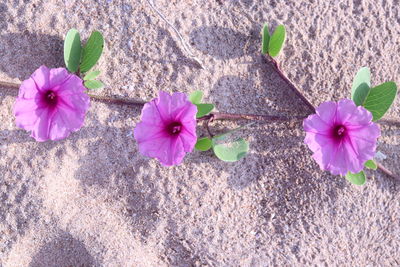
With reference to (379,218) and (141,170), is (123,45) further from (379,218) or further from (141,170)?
(379,218)

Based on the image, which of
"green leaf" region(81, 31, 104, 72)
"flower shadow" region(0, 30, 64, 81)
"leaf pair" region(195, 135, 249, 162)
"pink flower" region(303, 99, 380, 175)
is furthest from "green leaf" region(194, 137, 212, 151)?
"flower shadow" region(0, 30, 64, 81)

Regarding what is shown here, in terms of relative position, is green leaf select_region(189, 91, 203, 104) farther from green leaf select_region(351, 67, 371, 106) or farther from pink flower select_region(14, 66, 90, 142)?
green leaf select_region(351, 67, 371, 106)

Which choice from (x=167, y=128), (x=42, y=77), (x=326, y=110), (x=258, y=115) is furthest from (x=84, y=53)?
(x=326, y=110)

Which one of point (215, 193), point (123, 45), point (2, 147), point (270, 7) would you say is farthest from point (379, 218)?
point (2, 147)

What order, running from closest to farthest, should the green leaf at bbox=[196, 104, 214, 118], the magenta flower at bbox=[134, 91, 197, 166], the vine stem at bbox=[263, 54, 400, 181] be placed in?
1. the magenta flower at bbox=[134, 91, 197, 166]
2. the green leaf at bbox=[196, 104, 214, 118]
3. the vine stem at bbox=[263, 54, 400, 181]

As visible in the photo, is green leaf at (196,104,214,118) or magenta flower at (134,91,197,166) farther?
green leaf at (196,104,214,118)

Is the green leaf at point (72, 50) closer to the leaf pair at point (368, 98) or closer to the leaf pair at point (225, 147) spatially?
the leaf pair at point (225, 147)
